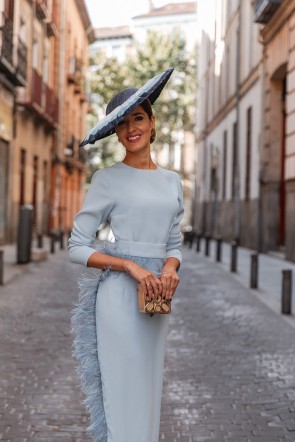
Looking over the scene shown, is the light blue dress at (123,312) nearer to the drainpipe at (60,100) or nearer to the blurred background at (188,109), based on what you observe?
the blurred background at (188,109)

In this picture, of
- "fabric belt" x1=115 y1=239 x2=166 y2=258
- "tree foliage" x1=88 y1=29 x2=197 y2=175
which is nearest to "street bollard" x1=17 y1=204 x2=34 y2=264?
"fabric belt" x1=115 y1=239 x2=166 y2=258

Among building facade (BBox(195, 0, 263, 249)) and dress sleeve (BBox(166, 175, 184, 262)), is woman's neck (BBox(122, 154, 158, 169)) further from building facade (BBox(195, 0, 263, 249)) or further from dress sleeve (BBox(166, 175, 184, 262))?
building facade (BBox(195, 0, 263, 249))

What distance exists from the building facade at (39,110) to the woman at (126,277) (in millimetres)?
17069

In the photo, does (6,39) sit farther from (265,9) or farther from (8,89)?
(265,9)

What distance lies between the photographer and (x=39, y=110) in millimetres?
25031

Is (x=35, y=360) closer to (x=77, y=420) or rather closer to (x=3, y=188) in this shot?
(x=77, y=420)

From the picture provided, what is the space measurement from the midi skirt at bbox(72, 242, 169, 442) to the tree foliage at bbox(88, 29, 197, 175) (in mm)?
36745

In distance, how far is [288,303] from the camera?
8719mm

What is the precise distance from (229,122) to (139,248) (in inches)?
1089

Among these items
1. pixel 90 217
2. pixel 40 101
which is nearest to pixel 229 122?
pixel 40 101

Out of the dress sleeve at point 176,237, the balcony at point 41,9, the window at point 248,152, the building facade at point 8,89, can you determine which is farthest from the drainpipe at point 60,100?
the dress sleeve at point 176,237

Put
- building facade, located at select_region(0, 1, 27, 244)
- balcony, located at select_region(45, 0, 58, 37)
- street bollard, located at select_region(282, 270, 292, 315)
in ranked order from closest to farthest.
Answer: street bollard, located at select_region(282, 270, 292, 315)
building facade, located at select_region(0, 1, 27, 244)
balcony, located at select_region(45, 0, 58, 37)

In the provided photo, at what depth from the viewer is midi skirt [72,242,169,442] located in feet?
8.28

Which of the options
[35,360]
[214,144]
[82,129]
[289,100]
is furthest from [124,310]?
[82,129]
